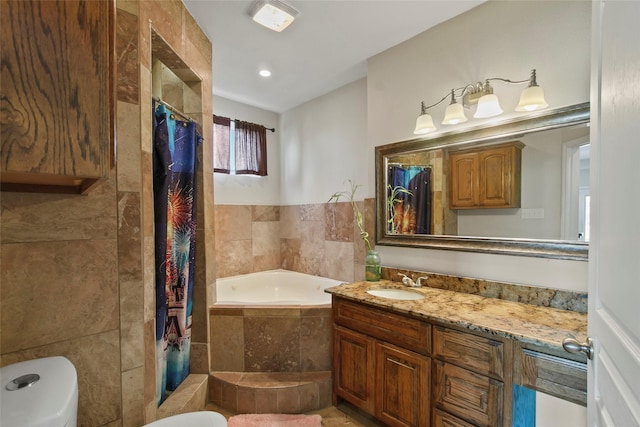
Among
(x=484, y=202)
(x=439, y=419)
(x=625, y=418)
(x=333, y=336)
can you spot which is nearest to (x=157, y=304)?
(x=333, y=336)

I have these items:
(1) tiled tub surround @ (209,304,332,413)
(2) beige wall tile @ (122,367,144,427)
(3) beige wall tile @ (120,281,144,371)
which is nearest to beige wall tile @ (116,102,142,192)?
(3) beige wall tile @ (120,281,144,371)

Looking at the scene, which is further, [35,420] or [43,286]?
[43,286]

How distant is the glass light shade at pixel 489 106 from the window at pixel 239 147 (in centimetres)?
252

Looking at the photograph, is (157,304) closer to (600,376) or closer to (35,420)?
(35,420)

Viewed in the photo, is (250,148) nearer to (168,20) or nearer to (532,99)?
(168,20)

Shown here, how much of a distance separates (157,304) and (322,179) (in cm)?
211

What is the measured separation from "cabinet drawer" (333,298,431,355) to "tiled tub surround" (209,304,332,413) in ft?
0.83

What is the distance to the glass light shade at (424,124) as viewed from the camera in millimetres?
1920

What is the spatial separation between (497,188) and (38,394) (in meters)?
2.20

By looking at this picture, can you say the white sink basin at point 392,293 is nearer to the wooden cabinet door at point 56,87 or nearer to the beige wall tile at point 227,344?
the beige wall tile at point 227,344

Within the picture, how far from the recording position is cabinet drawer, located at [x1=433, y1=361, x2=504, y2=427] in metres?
1.21

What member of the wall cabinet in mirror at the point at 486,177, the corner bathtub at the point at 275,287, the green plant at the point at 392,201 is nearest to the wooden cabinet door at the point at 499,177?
the wall cabinet in mirror at the point at 486,177

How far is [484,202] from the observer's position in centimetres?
172

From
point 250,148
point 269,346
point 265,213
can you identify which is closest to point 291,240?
point 265,213
